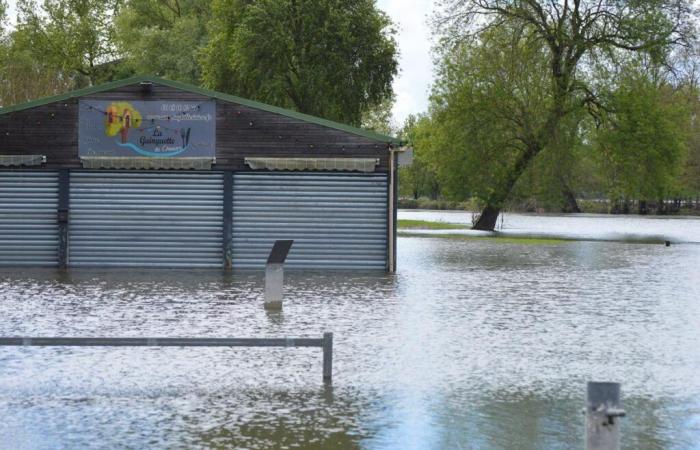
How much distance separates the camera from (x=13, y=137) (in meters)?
26.5

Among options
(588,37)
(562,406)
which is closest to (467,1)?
(588,37)

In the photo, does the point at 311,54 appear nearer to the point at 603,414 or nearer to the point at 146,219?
the point at 146,219

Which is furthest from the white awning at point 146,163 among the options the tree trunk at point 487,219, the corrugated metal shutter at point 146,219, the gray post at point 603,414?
the tree trunk at point 487,219

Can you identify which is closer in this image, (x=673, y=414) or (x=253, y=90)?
(x=673, y=414)

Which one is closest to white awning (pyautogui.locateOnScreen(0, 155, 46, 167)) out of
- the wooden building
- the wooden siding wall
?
the wooden building

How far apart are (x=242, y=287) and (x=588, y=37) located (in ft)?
107

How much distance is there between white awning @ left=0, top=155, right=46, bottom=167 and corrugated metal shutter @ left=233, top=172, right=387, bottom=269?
4.78 metres

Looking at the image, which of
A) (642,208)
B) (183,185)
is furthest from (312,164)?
(642,208)

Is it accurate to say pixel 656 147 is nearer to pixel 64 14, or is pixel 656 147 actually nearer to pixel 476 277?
pixel 476 277

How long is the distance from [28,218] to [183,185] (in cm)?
388

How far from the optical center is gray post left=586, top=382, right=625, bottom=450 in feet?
19.1

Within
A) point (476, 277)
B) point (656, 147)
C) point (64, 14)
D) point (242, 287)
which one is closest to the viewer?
point (242, 287)

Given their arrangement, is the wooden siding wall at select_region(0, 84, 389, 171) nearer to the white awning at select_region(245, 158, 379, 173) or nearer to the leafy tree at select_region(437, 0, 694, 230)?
the white awning at select_region(245, 158, 379, 173)

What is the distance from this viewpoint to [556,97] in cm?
4941
